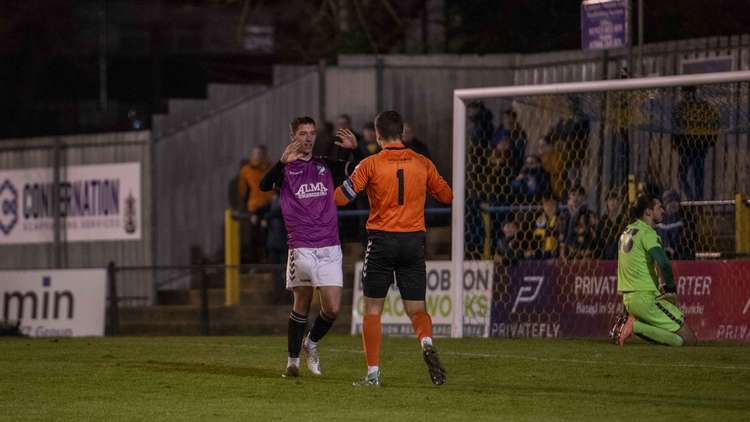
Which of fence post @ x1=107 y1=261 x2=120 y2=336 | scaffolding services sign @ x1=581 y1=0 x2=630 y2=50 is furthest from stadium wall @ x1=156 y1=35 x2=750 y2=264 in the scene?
scaffolding services sign @ x1=581 y1=0 x2=630 y2=50

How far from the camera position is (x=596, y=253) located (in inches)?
762

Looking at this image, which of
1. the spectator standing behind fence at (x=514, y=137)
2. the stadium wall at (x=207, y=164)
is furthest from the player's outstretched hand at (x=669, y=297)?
the stadium wall at (x=207, y=164)

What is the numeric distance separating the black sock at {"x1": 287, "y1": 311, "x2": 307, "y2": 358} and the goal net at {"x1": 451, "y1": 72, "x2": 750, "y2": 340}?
5844 mm

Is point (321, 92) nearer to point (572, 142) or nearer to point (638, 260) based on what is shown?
point (572, 142)

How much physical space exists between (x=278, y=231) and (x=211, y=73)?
11.9 m

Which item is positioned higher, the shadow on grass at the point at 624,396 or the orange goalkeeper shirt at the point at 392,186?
the orange goalkeeper shirt at the point at 392,186

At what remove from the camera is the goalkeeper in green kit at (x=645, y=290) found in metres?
16.7

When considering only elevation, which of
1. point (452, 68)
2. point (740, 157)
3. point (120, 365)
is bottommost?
point (120, 365)

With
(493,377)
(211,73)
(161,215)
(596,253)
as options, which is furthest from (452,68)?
(493,377)

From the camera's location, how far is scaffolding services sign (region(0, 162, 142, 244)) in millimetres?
25641

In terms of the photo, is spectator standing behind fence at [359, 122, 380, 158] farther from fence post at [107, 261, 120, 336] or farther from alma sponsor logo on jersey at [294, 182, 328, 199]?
alma sponsor logo on jersey at [294, 182, 328, 199]

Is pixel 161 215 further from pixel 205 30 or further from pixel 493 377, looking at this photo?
pixel 493 377

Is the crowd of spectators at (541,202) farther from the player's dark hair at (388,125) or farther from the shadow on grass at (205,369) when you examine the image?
the player's dark hair at (388,125)

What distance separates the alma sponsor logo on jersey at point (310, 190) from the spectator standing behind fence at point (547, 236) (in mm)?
6963
